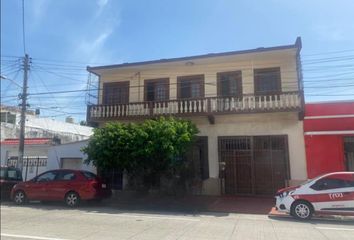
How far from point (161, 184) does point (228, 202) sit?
348cm

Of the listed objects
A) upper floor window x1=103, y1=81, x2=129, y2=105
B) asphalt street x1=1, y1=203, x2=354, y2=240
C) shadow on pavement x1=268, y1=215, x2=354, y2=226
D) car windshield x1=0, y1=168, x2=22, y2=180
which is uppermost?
upper floor window x1=103, y1=81, x2=129, y2=105

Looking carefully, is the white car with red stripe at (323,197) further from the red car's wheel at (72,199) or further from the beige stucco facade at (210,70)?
the red car's wheel at (72,199)

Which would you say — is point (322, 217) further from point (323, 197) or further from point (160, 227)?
point (160, 227)

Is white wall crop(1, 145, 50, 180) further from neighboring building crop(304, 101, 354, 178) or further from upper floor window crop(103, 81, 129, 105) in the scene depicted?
neighboring building crop(304, 101, 354, 178)

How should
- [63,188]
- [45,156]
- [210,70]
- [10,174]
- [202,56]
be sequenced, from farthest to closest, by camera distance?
[45,156], [210,70], [202,56], [10,174], [63,188]

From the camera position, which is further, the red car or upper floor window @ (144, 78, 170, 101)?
upper floor window @ (144, 78, 170, 101)

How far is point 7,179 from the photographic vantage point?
1648 cm

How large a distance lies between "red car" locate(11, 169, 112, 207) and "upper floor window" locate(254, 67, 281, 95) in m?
9.36

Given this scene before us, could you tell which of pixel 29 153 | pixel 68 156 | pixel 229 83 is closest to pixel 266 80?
pixel 229 83

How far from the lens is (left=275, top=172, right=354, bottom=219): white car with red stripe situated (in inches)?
446

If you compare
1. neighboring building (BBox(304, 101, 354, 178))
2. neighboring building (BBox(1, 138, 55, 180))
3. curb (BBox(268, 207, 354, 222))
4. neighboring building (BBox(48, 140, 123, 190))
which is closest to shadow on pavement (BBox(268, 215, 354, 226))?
curb (BBox(268, 207, 354, 222))

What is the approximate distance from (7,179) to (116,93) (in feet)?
25.0

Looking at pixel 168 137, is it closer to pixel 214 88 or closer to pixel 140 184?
pixel 140 184

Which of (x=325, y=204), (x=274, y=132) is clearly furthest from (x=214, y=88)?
(x=325, y=204)
